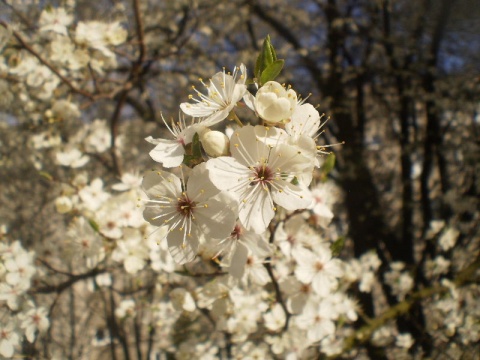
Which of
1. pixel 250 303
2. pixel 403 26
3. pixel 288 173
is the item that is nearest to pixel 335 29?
pixel 403 26

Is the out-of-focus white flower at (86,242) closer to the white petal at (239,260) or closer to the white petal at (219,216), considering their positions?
the white petal at (239,260)

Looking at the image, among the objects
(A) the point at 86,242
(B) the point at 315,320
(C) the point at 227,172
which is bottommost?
(B) the point at 315,320

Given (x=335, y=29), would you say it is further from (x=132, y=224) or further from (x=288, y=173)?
(x=288, y=173)

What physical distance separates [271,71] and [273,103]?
0.37 feet

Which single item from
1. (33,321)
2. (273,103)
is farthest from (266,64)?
(33,321)

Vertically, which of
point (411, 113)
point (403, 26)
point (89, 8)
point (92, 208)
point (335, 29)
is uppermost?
point (89, 8)

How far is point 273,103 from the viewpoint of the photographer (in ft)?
3.05

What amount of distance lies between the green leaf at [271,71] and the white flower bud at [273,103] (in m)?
0.05

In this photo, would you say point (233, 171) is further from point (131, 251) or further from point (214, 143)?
point (131, 251)

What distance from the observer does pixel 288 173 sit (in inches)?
39.1

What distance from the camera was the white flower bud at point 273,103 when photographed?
0.93m

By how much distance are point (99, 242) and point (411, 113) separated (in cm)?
420

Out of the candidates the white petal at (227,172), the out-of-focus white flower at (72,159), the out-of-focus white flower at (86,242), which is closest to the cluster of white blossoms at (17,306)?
the out-of-focus white flower at (86,242)

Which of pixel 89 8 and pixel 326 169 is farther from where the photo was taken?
pixel 89 8
